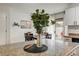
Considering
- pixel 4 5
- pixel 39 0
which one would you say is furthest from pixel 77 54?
pixel 4 5

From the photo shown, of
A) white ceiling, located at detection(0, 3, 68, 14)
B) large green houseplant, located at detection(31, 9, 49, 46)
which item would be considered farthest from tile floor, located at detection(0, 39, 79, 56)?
white ceiling, located at detection(0, 3, 68, 14)

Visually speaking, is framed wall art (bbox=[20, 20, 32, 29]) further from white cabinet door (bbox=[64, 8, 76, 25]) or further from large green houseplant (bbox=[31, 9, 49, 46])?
white cabinet door (bbox=[64, 8, 76, 25])

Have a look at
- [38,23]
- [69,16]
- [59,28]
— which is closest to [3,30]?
[38,23]

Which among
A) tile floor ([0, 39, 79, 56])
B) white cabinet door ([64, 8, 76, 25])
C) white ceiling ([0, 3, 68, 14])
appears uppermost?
white ceiling ([0, 3, 68, 14])

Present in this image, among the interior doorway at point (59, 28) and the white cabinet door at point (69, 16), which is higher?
the white cabinet door at point (69, 16)

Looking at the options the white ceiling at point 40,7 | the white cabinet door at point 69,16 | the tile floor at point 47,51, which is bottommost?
the tile floor at point 47,51

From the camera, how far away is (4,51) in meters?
1.51

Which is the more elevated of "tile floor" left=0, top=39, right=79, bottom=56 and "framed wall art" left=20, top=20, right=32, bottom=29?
"framed wall art" left=20, top=20, right=32, bottom=29

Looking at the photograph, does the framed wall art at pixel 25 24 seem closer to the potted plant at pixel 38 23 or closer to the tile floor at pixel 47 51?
the potted plant at pixel 38 23

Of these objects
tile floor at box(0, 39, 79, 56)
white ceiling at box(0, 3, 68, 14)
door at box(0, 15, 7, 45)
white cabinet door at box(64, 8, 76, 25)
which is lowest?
tile floor at box(0, 39, 79, 56)

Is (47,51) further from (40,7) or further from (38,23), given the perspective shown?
(40,7)

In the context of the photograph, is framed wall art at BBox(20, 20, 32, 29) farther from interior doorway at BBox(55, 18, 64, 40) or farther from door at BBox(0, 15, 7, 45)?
interior doorway at BBox(55, 18, 64, 40)

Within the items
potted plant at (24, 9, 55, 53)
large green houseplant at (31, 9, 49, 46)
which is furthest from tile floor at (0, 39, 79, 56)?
large green houseplant at (31, 9, 49, 46)

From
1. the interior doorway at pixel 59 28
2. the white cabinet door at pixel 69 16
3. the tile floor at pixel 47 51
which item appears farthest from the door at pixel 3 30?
the white cabinet door at pixel 69 16
